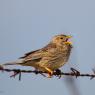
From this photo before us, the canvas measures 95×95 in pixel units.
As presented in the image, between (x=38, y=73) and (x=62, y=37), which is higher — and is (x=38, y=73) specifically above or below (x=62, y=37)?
below

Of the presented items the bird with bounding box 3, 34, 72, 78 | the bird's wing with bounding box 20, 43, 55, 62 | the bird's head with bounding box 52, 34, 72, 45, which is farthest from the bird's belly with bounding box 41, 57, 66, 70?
the bird's head with bounding box 52, 34, 72, 45

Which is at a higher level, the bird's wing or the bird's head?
the bird's head

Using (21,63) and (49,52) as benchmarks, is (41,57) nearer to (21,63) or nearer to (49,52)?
(49,52)

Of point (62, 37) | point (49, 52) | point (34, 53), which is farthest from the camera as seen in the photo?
point (62, 37)

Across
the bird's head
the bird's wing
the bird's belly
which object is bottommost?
the bird's belly

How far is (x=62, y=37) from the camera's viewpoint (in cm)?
880

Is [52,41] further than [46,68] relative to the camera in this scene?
Yes

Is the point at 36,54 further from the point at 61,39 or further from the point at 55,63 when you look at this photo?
the point at 61,39

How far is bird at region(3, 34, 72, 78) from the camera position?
23.9 ft

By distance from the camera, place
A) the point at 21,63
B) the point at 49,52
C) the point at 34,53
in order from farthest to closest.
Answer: the point at 49,52, the point at 34,53, the point at 21,63

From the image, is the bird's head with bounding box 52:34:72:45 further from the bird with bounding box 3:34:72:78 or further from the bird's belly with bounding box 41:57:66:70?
the bird's belly with bounding box 41:57:66:70

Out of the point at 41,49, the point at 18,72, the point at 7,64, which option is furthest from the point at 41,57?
the point at 18,72

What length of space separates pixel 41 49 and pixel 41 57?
20cm

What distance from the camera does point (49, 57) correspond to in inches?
312
